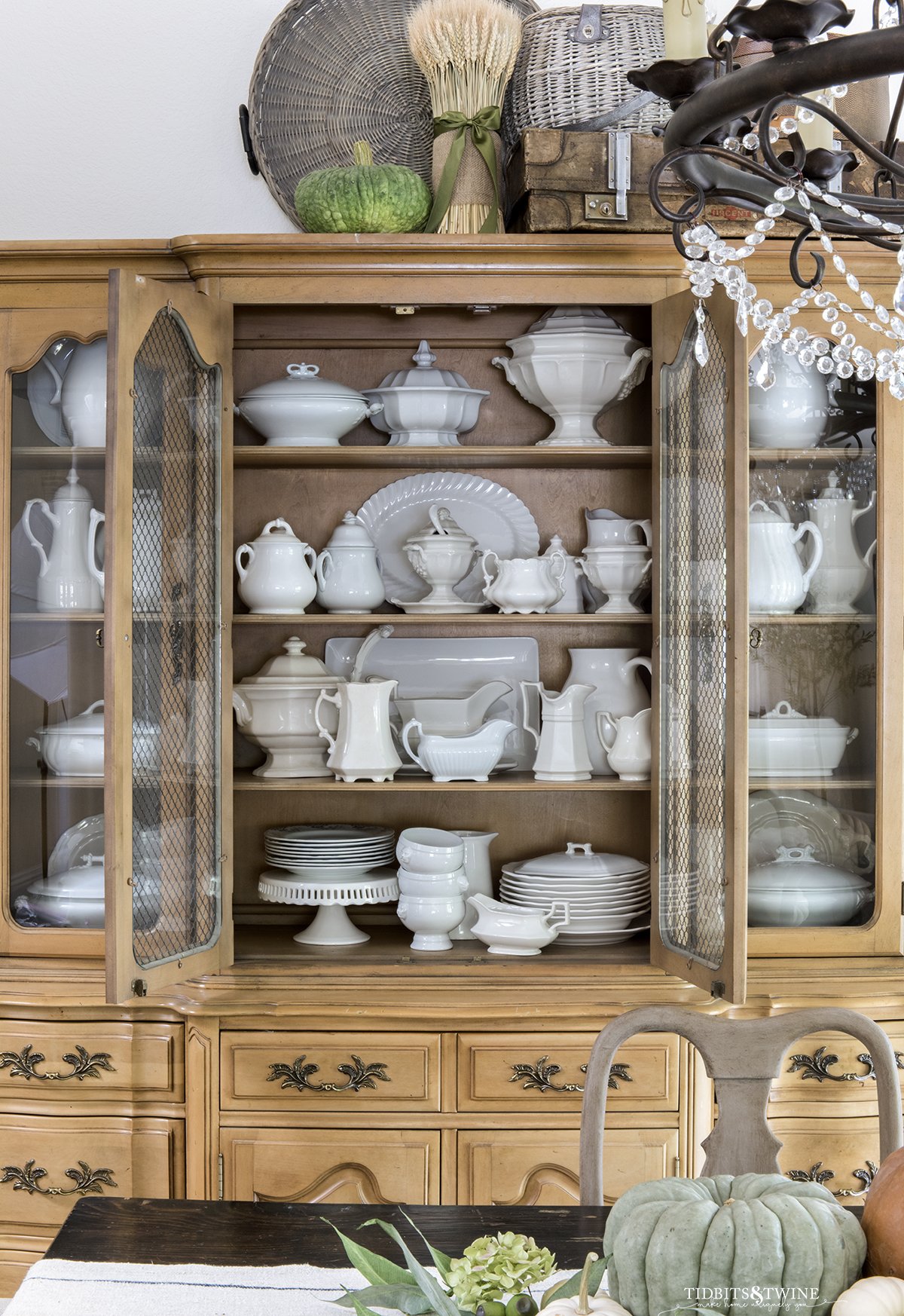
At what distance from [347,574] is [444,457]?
0.29 m

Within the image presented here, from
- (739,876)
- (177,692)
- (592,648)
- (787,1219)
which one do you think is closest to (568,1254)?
(787,1219)

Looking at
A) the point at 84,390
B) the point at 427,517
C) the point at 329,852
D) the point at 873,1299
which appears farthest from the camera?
the point at 427,517

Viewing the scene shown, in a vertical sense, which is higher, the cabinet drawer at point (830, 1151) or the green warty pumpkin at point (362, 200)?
the green warty pumpkin at point (362, 200)

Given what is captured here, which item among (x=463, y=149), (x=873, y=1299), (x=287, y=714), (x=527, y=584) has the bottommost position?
(x=873, y=1299)

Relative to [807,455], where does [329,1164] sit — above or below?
below

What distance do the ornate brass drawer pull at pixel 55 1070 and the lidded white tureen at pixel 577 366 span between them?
134 centimetres

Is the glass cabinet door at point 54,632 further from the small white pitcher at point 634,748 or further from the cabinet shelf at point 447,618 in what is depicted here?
the small white pitcher at point 634,748

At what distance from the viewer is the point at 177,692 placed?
2.07 m

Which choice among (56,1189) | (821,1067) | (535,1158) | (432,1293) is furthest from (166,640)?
(432,1293)

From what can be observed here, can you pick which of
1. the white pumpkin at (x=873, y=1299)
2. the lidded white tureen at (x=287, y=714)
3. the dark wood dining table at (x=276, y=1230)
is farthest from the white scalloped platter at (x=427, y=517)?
the white pumpkin at (x=873, y=1299)

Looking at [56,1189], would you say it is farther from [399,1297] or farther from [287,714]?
[399,1297]

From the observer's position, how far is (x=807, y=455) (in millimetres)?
2191

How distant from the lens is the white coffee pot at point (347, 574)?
90.4 inches

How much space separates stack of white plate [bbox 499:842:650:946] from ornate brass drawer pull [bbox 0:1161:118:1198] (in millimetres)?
853
